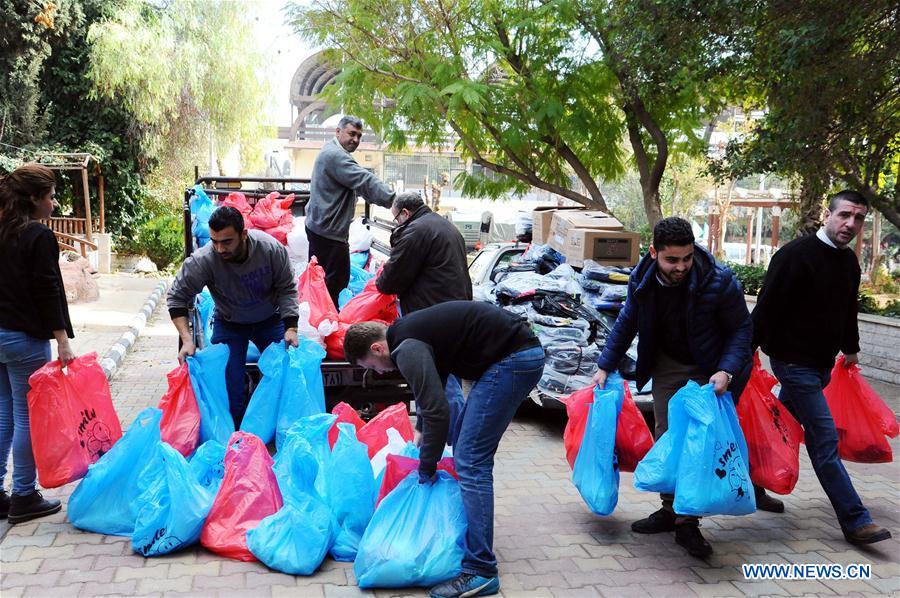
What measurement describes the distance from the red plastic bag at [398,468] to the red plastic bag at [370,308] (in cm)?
193

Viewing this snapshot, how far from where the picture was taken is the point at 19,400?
4.00m

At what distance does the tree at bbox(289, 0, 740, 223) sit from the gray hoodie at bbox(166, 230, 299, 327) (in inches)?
258

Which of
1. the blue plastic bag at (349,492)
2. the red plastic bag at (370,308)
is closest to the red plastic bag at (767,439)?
the blue plastic bag at (349,492)

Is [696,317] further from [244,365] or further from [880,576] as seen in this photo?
[244,365]

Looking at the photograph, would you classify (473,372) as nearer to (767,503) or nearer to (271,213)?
(767,503)

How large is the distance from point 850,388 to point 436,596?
9.06 feet

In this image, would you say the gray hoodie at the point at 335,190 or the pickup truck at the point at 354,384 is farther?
the gray hoodie at the point at 335,190

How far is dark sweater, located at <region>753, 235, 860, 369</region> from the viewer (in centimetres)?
409

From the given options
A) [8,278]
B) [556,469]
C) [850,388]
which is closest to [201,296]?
[8,278]

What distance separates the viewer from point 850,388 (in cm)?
450

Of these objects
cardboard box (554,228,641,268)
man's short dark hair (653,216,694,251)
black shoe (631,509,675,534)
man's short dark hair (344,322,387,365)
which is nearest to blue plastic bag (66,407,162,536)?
man's short dark hair (344,322,387,365)

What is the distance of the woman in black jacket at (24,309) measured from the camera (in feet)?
12.7

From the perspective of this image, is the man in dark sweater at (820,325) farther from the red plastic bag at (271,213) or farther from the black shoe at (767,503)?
the red plastic bag at (271,213)

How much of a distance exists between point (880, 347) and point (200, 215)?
773cm
